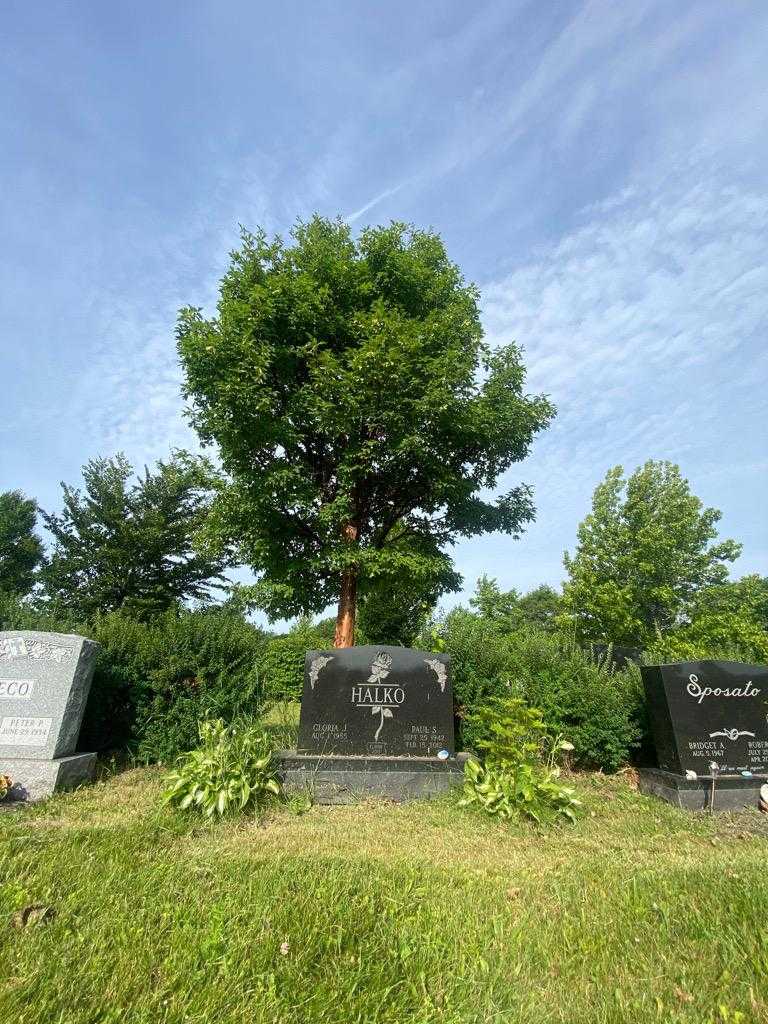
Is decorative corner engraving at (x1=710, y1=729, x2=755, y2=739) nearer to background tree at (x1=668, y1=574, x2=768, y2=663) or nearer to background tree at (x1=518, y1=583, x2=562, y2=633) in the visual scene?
background tree at (x1=668, y1=574, x2=768, y2=663)

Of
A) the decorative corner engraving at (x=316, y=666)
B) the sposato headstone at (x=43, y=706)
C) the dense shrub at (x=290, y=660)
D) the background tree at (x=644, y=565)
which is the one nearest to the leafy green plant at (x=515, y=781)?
the decorative corner engraving at (x=316, y=666)

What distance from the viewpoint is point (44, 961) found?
7.61ft

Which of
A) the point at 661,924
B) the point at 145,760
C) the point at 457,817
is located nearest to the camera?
the point at 661,924

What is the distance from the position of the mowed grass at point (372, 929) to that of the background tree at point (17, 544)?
39.2 metres

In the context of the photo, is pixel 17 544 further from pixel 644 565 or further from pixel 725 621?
pixel 725 621

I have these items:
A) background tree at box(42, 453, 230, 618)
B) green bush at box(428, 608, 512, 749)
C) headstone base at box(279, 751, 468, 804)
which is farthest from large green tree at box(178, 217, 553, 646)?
background tree at box(42, 453, 230, 618)

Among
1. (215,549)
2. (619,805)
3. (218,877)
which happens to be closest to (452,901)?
(218,877)

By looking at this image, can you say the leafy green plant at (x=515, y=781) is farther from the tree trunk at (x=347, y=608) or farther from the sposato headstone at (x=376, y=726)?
the tree trunk at (x=347, y=608)

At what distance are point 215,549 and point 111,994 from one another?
10794 millimetres

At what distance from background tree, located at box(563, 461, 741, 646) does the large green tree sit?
14.2 meters

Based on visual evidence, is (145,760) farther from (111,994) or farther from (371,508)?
(371,508)

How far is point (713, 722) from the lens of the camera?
680cm

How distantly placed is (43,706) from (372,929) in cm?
537

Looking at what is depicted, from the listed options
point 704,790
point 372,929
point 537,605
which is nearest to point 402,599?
point 704,790
